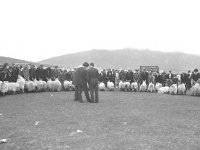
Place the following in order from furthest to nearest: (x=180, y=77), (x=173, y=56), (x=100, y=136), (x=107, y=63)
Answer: (x=173, y=56) < (x=107, y=63) < (x=180, y=77) < (x=100, y=136)

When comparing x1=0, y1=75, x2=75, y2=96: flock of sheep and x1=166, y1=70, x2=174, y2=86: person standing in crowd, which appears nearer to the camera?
x1=0, y1=75, x2=75, y2=96: flock of sheep

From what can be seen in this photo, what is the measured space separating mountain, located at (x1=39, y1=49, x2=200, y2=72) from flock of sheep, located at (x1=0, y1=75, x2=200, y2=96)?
81520mm

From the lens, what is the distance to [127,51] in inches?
5394

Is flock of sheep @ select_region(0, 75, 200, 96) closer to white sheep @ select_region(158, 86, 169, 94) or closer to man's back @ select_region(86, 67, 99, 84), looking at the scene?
white sheep @ select_region(158, 86, 169, 94)

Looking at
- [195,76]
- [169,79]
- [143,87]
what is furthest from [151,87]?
[195,76]

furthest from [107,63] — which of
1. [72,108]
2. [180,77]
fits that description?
[72,108]

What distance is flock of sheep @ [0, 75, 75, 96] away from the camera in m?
22.6

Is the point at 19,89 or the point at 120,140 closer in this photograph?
the point at 120,140

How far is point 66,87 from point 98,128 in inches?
690

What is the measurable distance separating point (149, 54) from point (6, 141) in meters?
126

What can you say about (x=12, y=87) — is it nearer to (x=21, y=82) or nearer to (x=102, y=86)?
(x=21, y=82)

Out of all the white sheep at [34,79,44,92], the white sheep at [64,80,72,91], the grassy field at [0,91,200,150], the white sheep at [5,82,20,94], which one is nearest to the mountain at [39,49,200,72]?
the white sheep at [64,80,72,91]

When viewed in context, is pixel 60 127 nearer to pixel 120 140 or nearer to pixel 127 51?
pixel 120 140

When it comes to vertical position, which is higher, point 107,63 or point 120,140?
point 107,63
